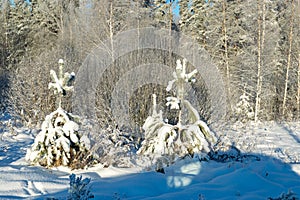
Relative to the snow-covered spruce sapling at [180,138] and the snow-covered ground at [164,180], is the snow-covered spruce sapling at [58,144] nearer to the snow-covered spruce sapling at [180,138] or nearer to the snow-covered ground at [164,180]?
the snow-covered ground at [164,180]

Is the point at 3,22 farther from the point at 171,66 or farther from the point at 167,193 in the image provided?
the point at 167,193

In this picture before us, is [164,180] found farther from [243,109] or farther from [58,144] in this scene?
[243,109]

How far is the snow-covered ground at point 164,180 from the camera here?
13.8 ft

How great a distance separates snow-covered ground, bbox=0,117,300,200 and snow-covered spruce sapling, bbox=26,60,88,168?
0.58 ft

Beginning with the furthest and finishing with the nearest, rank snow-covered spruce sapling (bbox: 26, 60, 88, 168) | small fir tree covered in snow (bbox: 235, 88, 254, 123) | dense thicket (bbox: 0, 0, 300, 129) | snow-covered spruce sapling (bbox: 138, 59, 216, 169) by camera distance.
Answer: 1. small fir tree covered in snow (bbox: 235, 88, 254, 123)
2. dense thicket (bbox: 0, 0, 300, 129)
3. snow-covered spruce sapling (bbox: 138, 59, 216, 169)
4. snow-covered spruce sapling (bbox: 26, 60, 88, 168)

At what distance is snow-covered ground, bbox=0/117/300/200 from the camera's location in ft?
13.8

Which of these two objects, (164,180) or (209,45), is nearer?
(164,180)

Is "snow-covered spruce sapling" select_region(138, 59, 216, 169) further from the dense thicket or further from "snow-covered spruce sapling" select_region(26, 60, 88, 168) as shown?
the dense thicket

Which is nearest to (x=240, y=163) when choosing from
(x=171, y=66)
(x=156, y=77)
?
(x=156, y=77)

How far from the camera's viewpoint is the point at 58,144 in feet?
18.3

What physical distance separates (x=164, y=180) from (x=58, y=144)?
199 centimetres

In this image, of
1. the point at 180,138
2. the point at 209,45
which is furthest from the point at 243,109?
the point at 180,138

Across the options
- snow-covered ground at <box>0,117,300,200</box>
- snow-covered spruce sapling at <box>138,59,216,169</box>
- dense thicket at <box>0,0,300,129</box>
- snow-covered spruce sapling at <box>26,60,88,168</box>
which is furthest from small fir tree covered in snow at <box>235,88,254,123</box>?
snow-covered spruce sapling at <box>26,60,88,168</box>

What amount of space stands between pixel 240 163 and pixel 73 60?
419 inches
